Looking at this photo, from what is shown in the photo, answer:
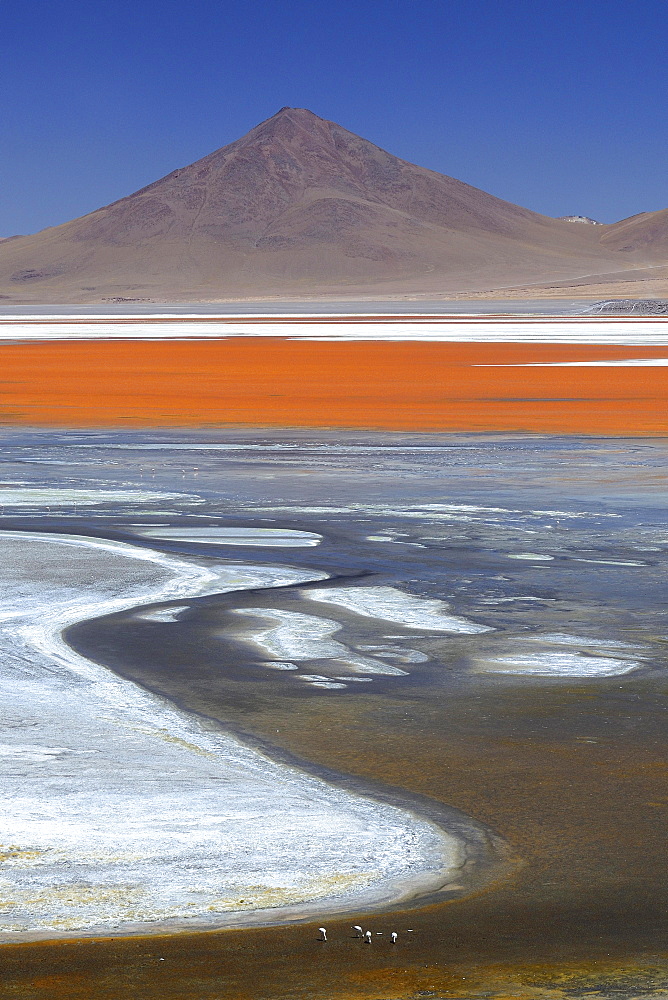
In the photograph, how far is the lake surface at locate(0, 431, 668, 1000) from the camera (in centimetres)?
380

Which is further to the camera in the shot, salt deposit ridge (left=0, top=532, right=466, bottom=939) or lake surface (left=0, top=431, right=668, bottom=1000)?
salt deposit ridge (left=0, top=532, right=466, bottom=939)

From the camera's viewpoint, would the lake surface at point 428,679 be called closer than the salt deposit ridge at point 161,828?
Yes

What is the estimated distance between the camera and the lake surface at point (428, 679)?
3.80 m

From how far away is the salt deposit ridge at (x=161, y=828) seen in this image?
4.11 meters

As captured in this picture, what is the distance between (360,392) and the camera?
2625 centimetres

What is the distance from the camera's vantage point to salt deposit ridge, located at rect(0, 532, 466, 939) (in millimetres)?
4113

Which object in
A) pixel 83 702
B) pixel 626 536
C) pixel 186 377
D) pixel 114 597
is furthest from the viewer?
pixel 186 377

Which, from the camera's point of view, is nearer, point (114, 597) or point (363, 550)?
point (114, 597)

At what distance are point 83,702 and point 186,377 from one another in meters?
24.8

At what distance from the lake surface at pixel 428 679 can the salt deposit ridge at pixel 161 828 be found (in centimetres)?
12

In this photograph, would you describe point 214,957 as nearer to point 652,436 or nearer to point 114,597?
point 114,597

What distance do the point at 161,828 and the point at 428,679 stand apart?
222cm

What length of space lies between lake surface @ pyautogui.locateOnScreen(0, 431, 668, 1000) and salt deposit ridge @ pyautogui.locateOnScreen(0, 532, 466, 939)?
12cm

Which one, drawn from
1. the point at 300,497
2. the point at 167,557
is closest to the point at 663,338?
the point at 300,497
